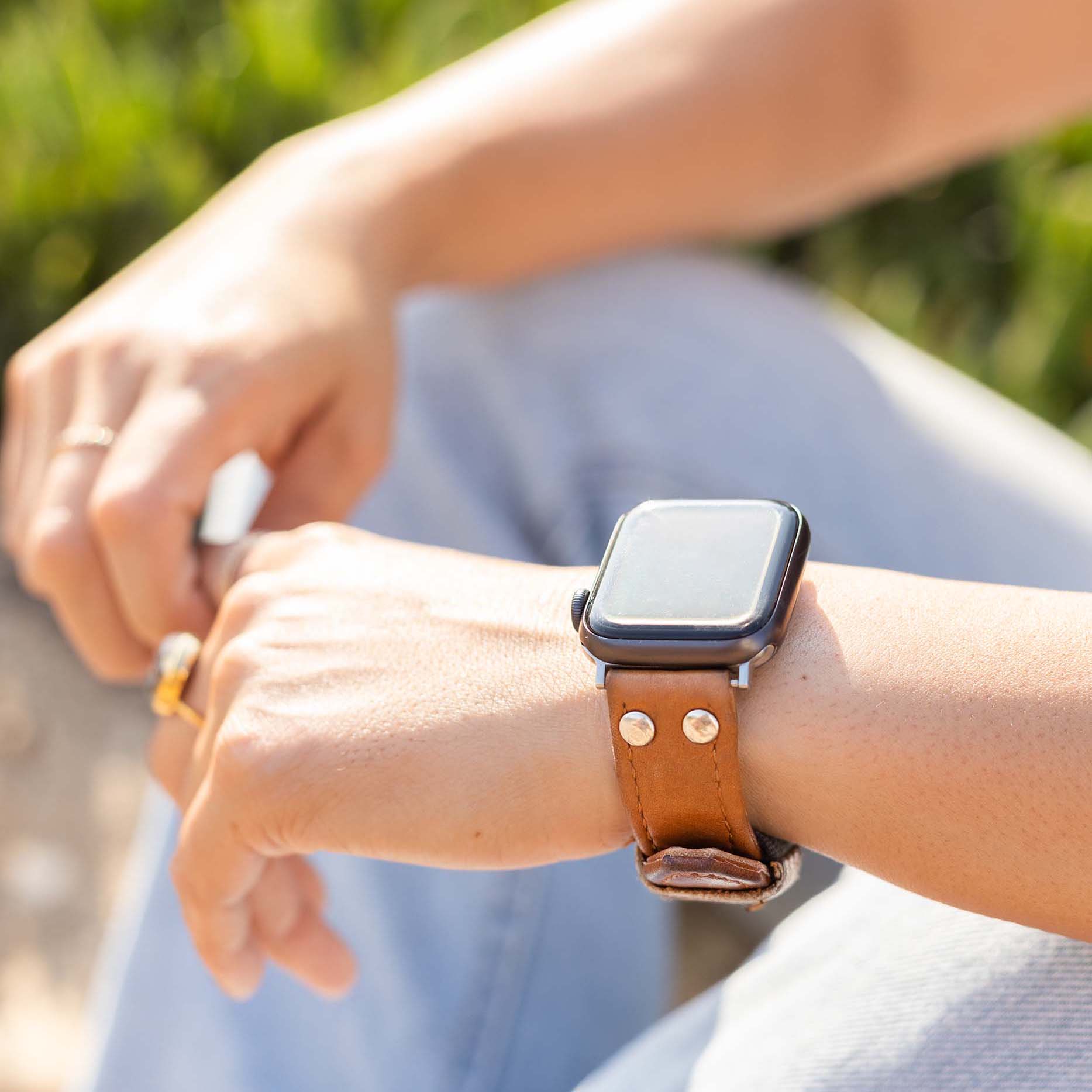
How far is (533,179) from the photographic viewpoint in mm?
1176

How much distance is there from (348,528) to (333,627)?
10 centimetres

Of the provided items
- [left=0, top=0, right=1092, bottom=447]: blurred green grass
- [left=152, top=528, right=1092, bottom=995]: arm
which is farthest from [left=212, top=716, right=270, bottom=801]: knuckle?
[left=0, top=0, right=1092, bottom=447]: blurred green grass

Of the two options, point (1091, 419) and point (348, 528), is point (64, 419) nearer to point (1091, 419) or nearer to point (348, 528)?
point (348, 528)

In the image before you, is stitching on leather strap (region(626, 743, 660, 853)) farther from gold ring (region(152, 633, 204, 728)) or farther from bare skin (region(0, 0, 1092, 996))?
gold ring (region(152, 633, 204, 728))

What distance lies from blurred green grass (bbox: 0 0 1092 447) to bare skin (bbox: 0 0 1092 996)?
26.6 inches

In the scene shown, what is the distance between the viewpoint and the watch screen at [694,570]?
688 mm

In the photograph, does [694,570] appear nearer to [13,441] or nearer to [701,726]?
[701,726]

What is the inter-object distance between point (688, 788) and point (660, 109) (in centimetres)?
75

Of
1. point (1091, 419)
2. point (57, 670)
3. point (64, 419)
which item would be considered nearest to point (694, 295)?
point (64, 419)

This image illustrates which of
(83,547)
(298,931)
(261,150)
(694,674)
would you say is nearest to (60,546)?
(83,547)

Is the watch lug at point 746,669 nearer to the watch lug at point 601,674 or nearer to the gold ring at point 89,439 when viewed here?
the watch lug at point 601,674

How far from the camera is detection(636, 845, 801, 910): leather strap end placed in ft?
2.31

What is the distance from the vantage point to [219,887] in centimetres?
83

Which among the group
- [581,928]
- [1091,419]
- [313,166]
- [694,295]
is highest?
[313,166]
